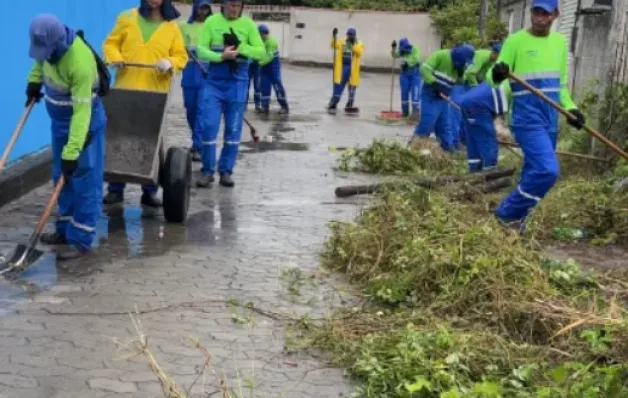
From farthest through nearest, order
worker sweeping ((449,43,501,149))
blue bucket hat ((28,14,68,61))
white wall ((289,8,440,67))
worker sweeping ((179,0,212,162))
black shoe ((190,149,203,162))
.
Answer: white wall ((289,8,440,67)), black shoe ((190,149,203,162)), worker sweeping ((449,43,501,149)), worker sweeping ((179,0,212,162)), blue bucket hat ((28,14,68,61))

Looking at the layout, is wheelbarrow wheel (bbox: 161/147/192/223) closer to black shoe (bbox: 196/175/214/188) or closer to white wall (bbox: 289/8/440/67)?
black shoe (bbox: 196/175/214/188)

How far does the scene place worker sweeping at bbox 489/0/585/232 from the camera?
20.2 feet

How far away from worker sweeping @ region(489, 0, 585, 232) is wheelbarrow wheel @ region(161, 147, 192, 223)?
2.54m

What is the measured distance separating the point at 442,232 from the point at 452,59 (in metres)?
5.39

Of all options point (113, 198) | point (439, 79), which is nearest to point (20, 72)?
point (113, 198)

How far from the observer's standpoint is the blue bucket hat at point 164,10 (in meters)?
7.11

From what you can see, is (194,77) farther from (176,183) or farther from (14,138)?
(14,138)

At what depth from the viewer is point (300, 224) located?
704 centimetres

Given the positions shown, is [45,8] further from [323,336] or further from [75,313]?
[323,336]

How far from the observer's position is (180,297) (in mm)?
5004

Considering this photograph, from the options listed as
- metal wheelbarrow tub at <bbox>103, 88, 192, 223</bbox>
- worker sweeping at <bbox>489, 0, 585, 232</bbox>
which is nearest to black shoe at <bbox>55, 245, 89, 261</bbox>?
metal wheelbarrow tub at <bbox>103, 88, 192, 223</bbox>

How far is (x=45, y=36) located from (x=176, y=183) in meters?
1.84

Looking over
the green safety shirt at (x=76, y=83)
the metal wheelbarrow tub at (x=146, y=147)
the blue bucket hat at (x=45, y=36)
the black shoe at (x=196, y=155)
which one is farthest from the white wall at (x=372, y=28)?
the blue bucket hat at (x=45, y=36)

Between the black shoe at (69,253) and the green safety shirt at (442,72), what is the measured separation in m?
5.79
